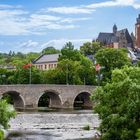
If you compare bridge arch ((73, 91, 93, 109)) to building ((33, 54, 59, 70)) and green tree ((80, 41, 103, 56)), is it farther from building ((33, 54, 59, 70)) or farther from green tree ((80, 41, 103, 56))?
green tree ((80, 41, 103, 56))

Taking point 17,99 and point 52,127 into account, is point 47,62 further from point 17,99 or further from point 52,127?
point 52,127

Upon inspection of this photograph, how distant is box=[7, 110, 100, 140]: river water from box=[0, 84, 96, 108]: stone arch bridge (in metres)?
21.2

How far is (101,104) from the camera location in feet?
191

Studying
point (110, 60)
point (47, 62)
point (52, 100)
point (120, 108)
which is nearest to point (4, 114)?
point (120, 108)

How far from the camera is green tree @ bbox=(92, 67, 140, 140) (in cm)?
5088

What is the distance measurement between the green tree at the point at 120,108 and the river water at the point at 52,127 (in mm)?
7001

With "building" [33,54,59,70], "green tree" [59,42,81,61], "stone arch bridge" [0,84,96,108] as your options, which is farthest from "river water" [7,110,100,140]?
"building" [33,54,59,70]

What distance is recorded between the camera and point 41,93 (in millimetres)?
108188

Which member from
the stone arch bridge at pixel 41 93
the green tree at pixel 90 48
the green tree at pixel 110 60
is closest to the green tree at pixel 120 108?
the stone arch bridge at pixel 41 93

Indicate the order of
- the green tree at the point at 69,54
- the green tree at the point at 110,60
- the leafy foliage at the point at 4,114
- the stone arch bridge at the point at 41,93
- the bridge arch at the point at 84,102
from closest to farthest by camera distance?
the leafy foliage at the point at 4,114 → the stone arch bridge at the point at 41,93 → the bridge arch at the point at 84,102 → the green tree at the point at 110,60 → the green tree at the point at 69,54

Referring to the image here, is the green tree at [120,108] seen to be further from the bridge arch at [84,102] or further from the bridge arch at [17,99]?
the bridge arch at [84,102]

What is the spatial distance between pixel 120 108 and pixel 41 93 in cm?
5563

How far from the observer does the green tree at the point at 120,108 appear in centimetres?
5088

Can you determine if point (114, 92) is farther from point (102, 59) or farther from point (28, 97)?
point (102, 59)
